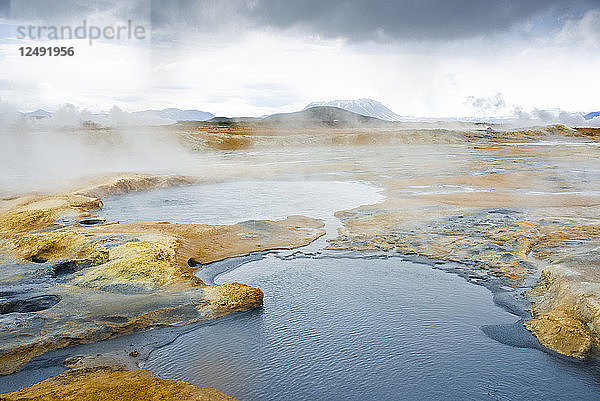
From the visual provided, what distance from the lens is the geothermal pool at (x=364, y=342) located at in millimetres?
5266

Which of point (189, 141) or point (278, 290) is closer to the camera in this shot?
point (278, 290)

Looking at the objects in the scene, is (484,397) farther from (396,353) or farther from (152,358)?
Result: (152,358)

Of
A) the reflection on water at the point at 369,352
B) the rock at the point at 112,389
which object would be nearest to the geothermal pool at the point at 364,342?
the reflection on water at the point at 369,352

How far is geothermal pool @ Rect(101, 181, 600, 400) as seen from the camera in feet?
17.3

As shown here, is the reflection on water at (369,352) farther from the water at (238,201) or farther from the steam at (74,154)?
the steam at (74,154)

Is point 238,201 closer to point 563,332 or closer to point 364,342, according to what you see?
point 364,342

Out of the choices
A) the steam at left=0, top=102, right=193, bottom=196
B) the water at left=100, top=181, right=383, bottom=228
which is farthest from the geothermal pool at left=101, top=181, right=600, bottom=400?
the steam at left=0, top=102, right=193, bottom=196

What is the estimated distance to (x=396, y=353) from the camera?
595 centimetres

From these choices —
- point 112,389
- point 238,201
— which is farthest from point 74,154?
point 112,389

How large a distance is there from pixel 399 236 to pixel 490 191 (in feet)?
28.4

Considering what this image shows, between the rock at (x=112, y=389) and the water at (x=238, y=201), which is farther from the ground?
the water at (x=238, y=201)

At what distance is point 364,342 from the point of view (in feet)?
20.4

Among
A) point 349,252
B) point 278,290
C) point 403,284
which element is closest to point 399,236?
point 349,252

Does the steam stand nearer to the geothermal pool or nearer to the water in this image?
the water
